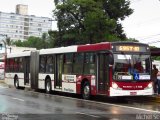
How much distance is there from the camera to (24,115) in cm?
Result: 1661

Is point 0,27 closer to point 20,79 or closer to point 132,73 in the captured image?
point 20,79

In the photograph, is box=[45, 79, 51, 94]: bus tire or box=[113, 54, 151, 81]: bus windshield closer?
box=[113, 54, 151, 81]: bus windshield

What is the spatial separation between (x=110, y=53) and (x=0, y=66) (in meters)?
43.0

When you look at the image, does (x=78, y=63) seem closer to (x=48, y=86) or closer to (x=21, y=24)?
(x=48, y=86)

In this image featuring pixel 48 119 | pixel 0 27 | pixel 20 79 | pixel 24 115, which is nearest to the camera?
pixel 48 119

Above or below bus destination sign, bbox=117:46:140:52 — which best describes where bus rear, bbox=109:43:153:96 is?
below

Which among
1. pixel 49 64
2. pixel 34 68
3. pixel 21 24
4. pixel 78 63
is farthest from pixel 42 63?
pixel 21 24

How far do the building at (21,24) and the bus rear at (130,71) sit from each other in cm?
15728

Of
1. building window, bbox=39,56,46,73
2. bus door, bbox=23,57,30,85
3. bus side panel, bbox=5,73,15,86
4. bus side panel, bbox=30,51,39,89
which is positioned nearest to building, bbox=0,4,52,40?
bus side panel, bbox=5,73,15,86

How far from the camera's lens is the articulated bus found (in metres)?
23.0

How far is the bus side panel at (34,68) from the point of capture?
3300 cm

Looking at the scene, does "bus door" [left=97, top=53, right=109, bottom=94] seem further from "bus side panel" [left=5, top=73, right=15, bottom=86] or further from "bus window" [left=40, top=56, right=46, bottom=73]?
"bus side panel" [left=5, top=73, right=15, bottom=86]

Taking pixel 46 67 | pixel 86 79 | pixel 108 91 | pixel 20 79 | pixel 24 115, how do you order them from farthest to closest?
1. pixel 20 79
2. pixel 46 67
3. pixel 86 79
4. pixel 108 91
5. pixel 24 115

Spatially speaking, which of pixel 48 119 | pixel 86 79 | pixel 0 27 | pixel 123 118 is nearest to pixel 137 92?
pixel 86 79
